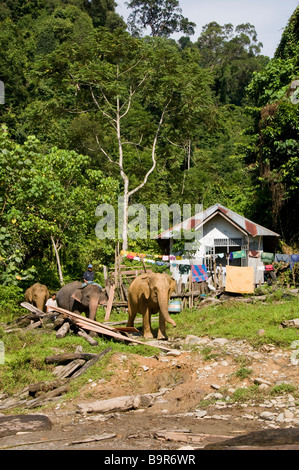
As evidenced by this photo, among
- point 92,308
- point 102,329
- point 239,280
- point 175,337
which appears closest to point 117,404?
point 102,329

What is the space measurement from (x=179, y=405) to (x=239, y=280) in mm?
11093

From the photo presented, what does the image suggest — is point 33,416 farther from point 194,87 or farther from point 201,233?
point 194,87

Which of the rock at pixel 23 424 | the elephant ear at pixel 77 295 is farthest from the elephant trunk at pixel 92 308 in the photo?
the rock at pixel 23 424

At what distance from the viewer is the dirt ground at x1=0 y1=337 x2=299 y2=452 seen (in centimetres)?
730

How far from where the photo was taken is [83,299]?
16859mm

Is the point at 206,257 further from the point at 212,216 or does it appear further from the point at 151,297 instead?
the point at 151,297

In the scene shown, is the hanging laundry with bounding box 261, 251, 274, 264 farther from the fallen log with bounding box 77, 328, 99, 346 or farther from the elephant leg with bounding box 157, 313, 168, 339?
the fallen log with bounding box 77, 328, 99, 346

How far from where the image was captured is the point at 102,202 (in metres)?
24.2

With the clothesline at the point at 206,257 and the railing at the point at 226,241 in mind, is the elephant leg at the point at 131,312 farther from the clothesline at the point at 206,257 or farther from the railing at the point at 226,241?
the railing at the point at 226,241

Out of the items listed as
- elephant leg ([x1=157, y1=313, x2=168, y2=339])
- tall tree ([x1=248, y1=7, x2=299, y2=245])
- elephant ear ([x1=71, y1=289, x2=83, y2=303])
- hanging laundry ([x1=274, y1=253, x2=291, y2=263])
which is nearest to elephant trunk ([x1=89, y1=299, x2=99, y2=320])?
elephant ear ([x1=71, y1=289, x2=83, y2=303])

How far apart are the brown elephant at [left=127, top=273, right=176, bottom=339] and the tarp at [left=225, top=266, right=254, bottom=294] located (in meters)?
5.55

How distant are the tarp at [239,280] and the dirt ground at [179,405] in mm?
7134

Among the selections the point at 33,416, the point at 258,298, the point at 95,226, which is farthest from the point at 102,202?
the point at 33,416
